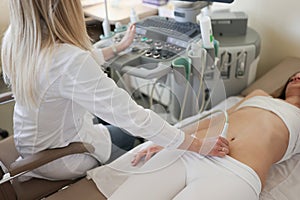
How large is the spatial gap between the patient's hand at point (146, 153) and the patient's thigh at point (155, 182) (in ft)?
0.14

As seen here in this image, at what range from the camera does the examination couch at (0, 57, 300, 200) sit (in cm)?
124

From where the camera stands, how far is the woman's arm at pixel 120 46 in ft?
4.96

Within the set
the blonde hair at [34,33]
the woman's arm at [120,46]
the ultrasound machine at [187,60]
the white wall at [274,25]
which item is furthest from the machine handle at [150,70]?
the white wall at [274,25]

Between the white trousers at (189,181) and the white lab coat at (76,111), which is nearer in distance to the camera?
the white lab coat at (76,111)

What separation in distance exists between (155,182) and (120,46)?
2.10ft

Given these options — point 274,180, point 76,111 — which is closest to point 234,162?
point 274,180

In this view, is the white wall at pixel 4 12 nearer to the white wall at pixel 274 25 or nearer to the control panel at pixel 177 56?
the control panel at pixel 177 56

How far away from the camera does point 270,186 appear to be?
1.40m

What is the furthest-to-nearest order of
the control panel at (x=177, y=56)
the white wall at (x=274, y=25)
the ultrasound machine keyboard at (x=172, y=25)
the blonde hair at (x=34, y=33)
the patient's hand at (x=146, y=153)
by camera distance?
the white wall at (x=274, y=25) < the ultrasound machine keyboard at (x=172, y=25) < the control panel at (x=177, y=56) < the patient's hand at (x=146, y=153) < the blonde hair at (x=34, y=33)

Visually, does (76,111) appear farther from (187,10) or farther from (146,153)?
(187,10)

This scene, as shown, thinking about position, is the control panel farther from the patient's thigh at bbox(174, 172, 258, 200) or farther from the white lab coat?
the patient's thigh at bbox(174, 172, 258, 200)

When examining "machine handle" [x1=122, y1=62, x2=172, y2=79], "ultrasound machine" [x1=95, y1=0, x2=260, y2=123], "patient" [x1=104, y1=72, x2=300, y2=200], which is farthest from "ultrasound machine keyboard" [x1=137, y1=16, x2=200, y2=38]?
"patient" [x1=104, y1=72, x2=300, y2=200]

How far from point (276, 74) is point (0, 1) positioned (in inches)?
54.6

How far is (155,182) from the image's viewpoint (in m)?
1.23
